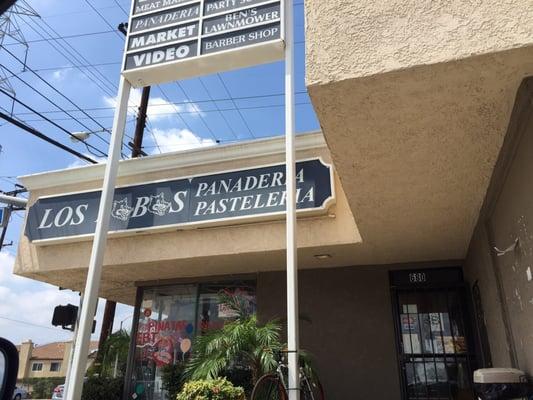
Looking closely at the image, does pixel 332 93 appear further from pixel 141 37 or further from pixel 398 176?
pixel 141 37

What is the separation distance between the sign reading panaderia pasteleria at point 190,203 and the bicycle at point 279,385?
93.1 inches

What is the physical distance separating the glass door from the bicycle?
258 centimetres

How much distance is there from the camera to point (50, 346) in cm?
6391

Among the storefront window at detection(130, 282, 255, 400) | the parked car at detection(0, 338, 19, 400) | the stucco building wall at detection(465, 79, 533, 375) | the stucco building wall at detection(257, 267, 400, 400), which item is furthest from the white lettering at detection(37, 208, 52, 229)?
the stucco building wall at detection(465, 79, 533, 375)

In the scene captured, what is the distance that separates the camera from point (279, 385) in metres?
5.52

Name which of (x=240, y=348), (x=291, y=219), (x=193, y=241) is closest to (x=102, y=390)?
(x=193, y=241)

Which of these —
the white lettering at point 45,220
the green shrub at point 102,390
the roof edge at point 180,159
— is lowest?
the green shrub at point 102,390

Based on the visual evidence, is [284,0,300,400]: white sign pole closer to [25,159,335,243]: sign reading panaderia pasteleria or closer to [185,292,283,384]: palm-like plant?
[185,292,283,384]: palm-like plant

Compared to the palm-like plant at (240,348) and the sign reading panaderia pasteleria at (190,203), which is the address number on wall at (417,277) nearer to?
the sign reading panaderia pasteleria at (190,203)

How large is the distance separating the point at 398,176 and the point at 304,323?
469cm

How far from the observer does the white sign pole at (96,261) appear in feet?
21.5

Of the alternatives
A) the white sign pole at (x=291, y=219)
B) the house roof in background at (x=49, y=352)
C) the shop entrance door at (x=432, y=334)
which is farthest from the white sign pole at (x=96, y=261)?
the house roof in background at (x=49, y=352)

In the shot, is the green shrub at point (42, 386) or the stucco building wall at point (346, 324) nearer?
the stucco building wall at point (346, 324)

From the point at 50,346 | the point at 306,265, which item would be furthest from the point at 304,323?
the point at 50,346
